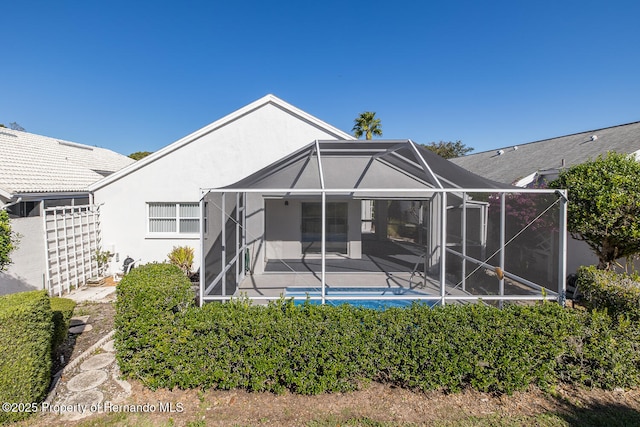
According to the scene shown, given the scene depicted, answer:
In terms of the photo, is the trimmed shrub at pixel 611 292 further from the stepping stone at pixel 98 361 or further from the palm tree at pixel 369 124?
the palm tree at pixel 369 124

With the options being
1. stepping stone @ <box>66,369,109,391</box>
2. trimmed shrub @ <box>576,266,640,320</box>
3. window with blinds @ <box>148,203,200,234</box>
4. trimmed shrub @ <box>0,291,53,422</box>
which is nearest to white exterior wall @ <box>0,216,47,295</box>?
window with blinds @ <box>148,203,200,234</box>

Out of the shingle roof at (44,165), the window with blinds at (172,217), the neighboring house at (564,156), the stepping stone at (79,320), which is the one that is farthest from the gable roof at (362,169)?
the shingle roof at (44,165)

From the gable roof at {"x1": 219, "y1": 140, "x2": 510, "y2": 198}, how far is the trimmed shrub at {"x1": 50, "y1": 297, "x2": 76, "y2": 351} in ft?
12.0

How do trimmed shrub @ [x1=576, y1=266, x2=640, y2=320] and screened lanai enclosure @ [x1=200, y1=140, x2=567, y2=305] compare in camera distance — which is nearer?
trimmed shrub @ [x1=576, y1=266, x2=640, y2=320]

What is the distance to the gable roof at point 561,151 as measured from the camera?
11328 mm

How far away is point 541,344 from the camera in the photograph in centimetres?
406

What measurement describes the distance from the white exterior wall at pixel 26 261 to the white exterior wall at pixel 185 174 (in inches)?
86.8

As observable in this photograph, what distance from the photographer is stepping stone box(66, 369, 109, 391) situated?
4219 millimetres

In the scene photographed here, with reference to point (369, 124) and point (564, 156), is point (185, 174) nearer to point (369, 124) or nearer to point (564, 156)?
point (564, 156)

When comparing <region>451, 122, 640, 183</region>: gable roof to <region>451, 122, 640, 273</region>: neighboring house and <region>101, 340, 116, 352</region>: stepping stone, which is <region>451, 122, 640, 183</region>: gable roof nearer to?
<region>451, 122, 640, 273</region>: neighboring house

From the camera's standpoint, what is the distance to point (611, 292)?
14.6 feet

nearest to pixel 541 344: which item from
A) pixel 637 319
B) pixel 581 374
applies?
pixel 581 374

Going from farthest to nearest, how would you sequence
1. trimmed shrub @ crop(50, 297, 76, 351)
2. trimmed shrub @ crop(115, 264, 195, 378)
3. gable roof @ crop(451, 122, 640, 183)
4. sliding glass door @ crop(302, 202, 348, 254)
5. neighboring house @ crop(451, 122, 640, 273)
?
sliding glass door @ crop(302, 202, 348, 254)
gable roof @ crop(451, 122, 640, 183)
neighboring house @ crop(451, 122, 640, 273)
trimmed shrub @ crop(50, 297, 76, 351)
trimmed shrub @ crop(115, 264, 195, 378)

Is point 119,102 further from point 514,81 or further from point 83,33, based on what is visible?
point 514,81
